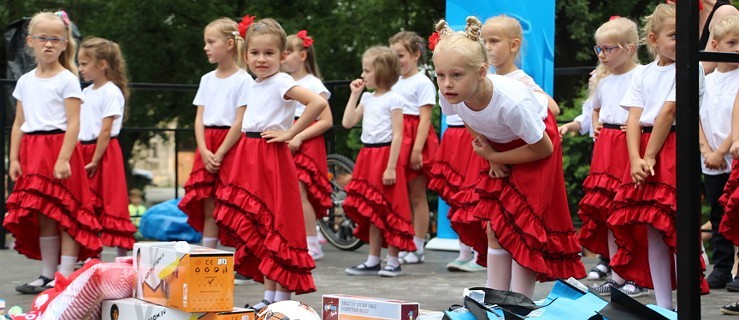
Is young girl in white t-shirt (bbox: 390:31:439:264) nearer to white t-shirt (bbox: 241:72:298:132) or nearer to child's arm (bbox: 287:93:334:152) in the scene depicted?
child's arm (bbox: 287:93:334:152)

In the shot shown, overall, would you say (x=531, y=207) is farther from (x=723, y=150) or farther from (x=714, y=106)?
(x=714, y=106)

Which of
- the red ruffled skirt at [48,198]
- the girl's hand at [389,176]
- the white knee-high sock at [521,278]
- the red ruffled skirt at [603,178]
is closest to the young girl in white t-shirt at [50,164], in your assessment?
the red ruffled skirt at [48,198]

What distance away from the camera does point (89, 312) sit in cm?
471

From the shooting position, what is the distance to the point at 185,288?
14.1 ft

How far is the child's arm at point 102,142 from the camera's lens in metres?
7.23

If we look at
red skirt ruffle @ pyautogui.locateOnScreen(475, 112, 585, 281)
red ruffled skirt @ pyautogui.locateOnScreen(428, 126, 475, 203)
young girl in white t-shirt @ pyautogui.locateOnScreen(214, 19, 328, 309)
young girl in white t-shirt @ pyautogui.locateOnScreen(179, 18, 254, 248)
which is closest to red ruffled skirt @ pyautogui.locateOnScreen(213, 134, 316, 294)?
young girl in white t-shirt @ pyautogui.locateOnScreen(214, 19, 328, 309)

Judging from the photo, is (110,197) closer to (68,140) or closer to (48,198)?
(48,198)

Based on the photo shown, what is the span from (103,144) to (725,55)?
482cm

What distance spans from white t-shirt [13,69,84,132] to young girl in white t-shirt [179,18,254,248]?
2.51ft

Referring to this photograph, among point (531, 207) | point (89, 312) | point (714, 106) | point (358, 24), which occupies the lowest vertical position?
point (89, 312)

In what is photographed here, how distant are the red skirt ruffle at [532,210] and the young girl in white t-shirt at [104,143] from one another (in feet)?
10.3

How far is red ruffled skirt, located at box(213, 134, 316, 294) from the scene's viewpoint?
18.7 feet

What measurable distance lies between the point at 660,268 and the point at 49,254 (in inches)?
137

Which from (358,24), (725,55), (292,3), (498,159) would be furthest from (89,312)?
(292,3)
